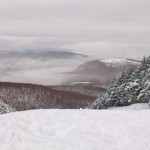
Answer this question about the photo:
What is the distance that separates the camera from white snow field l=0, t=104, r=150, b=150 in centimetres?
1862

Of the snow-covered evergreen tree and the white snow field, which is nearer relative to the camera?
the white snow field

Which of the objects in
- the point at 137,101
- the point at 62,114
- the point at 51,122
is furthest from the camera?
the point at 137,101

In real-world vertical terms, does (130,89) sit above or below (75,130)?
below

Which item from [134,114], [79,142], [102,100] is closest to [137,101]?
[102,100]

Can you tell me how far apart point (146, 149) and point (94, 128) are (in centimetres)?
332

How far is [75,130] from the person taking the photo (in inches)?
803

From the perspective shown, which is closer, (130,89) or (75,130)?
(75,130)

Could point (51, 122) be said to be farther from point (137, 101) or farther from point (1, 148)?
point (137, 101)

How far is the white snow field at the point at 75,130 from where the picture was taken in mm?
18625

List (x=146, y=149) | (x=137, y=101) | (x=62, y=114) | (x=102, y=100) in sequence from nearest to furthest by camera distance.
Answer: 1. (x=146, y=149)
2. (x=62, y=114)
3. (x=137, y=101)
4. (x=102, y=100)

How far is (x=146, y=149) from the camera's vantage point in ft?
59.8

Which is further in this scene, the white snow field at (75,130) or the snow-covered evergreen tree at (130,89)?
the snow-covered evergreen tree at (130,89)

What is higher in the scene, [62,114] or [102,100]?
[62,114]

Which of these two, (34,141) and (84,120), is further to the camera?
(84,120)
